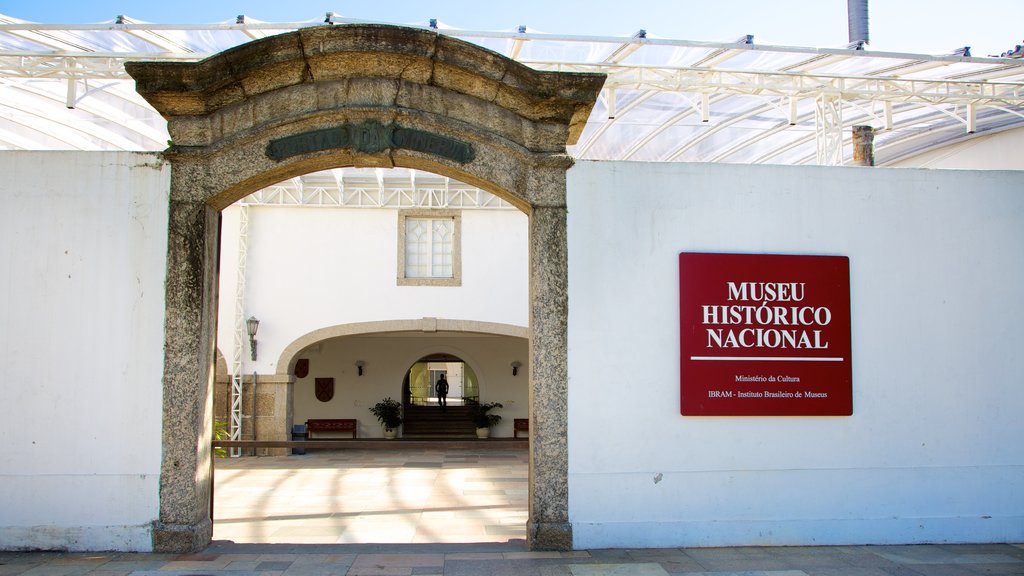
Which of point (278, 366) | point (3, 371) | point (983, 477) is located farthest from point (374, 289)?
point (983, 477)

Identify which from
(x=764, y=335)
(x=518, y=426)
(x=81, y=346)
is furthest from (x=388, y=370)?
(x=764, y=335)

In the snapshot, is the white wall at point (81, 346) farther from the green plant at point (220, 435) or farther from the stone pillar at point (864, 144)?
the green plant at point (220, 435)

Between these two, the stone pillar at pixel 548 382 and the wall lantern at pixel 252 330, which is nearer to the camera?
the stone pillar at pixel 548 382

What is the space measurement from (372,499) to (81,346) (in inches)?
165

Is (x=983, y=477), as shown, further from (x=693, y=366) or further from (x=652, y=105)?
(x=652, y=105)

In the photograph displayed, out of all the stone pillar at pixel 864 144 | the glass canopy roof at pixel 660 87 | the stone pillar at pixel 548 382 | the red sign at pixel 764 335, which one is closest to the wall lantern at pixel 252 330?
the glass canopy roof at pixel 660 87

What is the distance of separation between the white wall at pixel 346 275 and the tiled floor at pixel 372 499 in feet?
7.59

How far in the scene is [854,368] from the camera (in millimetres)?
5199

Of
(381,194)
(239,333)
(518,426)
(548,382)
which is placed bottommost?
(518,426)

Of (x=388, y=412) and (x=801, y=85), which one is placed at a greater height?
(x=801, y=85)

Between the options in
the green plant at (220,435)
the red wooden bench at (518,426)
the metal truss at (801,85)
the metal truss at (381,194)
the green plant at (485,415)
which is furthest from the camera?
the red wooden bench at (518,426)

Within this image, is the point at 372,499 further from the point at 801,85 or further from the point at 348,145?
the point at 801,85

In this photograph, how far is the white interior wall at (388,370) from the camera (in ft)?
55.2

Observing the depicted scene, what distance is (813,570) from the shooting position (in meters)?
4.50
